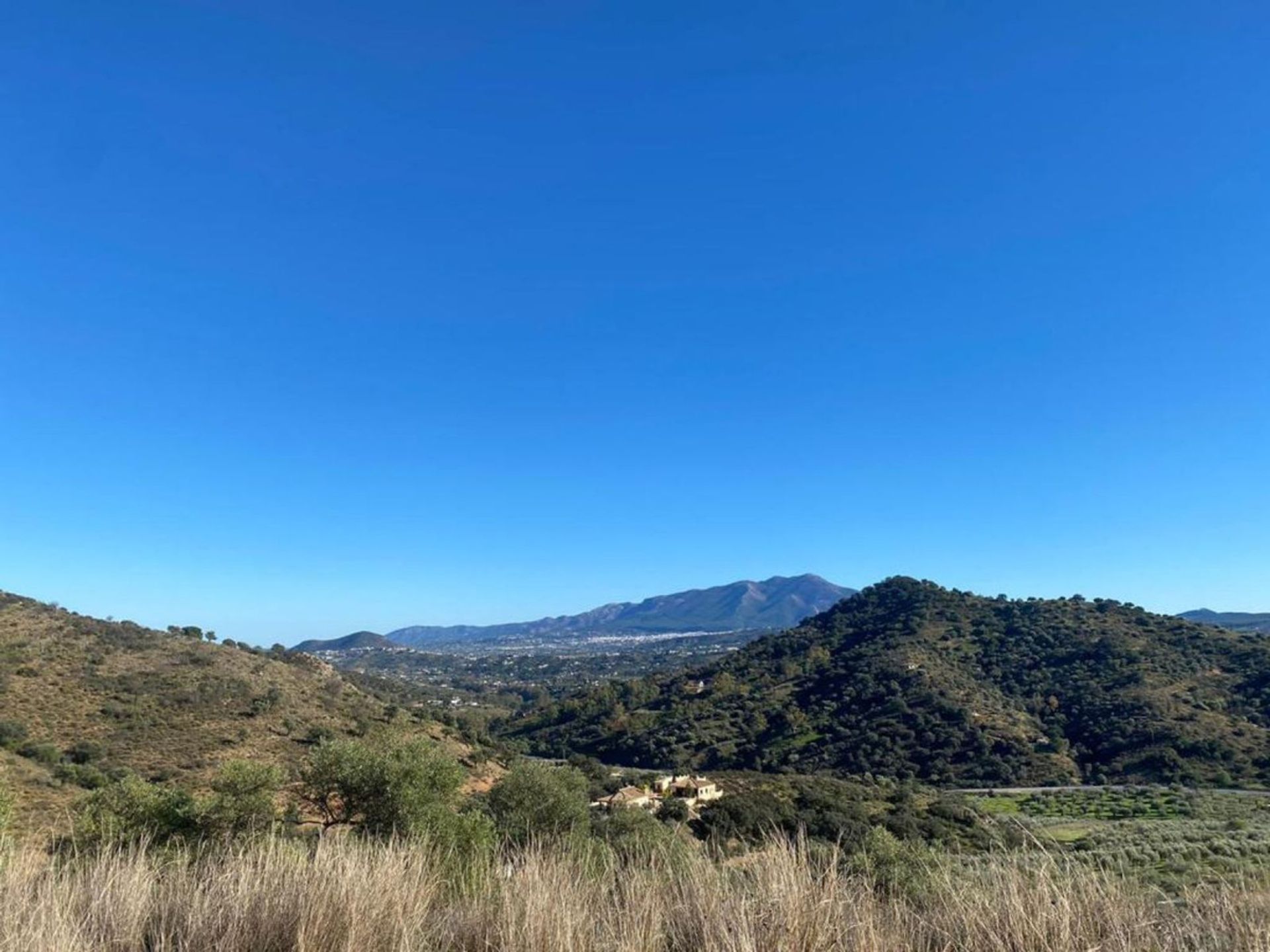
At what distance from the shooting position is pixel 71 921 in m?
3.89

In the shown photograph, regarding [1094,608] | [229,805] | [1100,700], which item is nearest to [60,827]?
[229,805]

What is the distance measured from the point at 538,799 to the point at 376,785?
5.52m

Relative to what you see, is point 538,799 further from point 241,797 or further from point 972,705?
point 972,705

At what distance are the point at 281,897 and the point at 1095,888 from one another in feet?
14.6

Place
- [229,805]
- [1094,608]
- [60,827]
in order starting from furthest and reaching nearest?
[1094,608] < [60,827] < [229,805]

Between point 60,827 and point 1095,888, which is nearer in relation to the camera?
point 1095,888

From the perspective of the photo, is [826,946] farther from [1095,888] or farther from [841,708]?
[841,708]

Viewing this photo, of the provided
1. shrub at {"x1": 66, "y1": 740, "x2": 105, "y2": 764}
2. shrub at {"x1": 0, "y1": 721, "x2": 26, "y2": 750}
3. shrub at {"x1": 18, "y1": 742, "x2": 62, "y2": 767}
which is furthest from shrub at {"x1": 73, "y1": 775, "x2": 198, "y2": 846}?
shrub at {"x1": 0, "y1": 721, "x2": 26, "y2": 750}

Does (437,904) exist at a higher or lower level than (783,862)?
lower

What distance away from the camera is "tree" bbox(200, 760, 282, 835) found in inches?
583

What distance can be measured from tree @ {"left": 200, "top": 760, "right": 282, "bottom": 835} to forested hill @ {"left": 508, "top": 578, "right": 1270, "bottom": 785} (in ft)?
192

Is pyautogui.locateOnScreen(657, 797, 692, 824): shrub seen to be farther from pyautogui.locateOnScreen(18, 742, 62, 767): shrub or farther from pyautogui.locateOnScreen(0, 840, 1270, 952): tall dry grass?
pyautogui.locateOnScreen(0, 840, 1270, 952): tall dry grass

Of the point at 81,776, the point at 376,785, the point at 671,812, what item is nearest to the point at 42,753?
the point at 81,776

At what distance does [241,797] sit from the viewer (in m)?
15.8
